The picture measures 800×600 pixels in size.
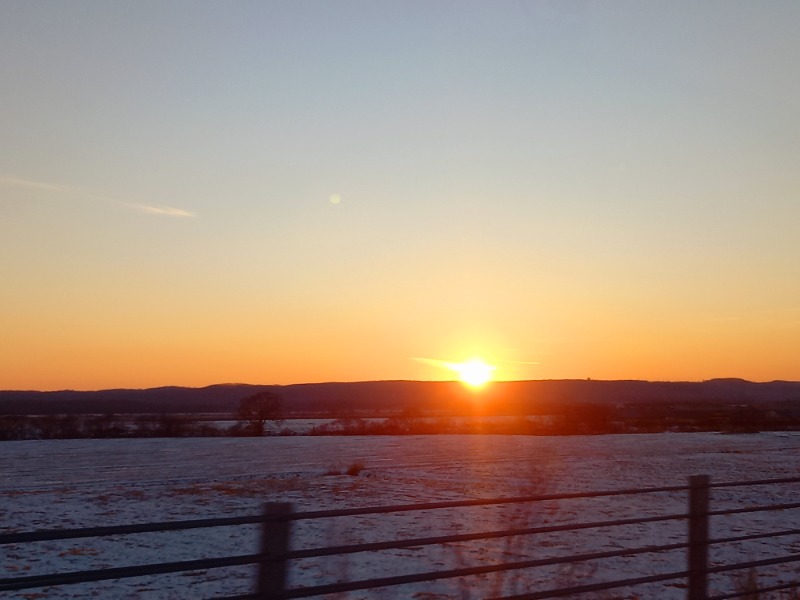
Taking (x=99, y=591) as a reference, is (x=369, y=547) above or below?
above

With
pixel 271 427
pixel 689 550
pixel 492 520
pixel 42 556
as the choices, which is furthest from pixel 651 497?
pixel 271 427

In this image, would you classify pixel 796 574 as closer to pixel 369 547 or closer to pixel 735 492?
pixel 369 547

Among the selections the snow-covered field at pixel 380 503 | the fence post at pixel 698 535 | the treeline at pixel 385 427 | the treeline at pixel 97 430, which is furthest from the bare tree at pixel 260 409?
the fence post at pixel 698 535

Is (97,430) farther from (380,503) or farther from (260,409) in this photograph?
(380,503)

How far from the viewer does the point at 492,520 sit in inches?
792

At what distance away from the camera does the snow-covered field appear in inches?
516

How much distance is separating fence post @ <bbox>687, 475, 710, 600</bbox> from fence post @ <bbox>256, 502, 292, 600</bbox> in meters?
3.92

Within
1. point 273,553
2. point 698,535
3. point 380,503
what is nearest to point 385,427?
point 380,503

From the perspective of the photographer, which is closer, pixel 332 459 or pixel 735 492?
pixel 735 492

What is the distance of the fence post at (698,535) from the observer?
7.31m

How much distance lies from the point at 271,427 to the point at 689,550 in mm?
99521

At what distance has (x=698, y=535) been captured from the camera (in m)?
A: 7.39

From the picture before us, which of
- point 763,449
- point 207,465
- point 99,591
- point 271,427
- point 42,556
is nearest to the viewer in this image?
point 99,591

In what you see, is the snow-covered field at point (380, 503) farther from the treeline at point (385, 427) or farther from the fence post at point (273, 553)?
the treeline at point (385, 427)
